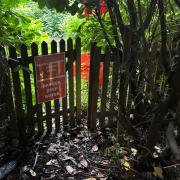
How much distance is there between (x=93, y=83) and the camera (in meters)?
3.67

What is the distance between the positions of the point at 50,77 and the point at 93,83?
62 centimetres

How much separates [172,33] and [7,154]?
247 centimetres

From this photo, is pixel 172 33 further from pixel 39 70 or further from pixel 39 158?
pixel 39 158

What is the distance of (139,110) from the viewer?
330cm

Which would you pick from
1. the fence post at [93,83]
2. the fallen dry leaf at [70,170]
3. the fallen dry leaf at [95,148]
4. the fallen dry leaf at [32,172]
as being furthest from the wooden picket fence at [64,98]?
the fallen dry leaf at [70,170]

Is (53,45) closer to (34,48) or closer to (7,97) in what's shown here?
(34,48)

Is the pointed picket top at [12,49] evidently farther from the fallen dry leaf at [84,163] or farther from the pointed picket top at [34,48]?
the fallen dry leaf at [84,163]

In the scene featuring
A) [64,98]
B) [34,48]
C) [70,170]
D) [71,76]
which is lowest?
[70,170]

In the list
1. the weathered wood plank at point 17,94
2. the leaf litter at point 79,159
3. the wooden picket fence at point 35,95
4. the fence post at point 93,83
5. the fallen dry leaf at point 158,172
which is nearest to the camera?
the fallen dry leaf at point 158,172

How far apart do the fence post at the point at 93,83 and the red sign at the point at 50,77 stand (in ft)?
1.31

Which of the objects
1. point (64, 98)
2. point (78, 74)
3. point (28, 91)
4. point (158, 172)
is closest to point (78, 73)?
point (78, 74)

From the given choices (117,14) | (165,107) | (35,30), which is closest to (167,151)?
(165,107)

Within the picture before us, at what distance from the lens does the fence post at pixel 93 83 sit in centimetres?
350

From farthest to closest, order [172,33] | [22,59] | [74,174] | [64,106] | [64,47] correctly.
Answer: [64,106] < [64,47] < [22,59] < [74,174] < [172,33]
